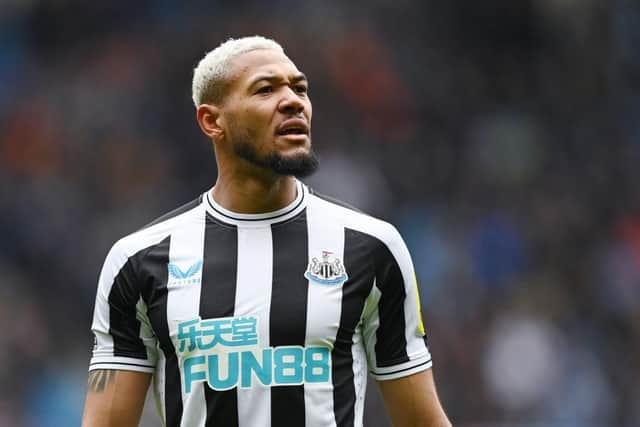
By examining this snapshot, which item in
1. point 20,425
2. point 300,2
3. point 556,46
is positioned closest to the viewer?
point 20,425

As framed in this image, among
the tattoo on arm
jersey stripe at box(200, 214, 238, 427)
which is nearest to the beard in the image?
jersey stripe at box(200, 214, 238, 427)

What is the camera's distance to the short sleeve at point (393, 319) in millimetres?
3789

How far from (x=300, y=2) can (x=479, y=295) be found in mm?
3572

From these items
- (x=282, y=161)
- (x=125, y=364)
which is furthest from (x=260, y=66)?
(x=125, y=364)

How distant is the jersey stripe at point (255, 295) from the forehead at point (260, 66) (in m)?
0.45

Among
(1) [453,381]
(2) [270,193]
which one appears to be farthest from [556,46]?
(2) [270,193]

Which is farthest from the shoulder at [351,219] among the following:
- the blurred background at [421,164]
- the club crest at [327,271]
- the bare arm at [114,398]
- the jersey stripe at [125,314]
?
the blurred background at [421,164]

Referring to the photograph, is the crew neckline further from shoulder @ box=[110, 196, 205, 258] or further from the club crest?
the club crest

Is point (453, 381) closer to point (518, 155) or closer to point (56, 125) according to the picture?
point (518, 155)

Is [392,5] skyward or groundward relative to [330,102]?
skyward

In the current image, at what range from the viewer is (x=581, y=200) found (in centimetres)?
1127

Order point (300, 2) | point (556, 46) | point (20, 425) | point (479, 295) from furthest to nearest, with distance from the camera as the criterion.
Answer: point (556, 46), point (300, 2), point (479, 295), point (20, 425)

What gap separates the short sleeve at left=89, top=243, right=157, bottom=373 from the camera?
3799 millimetres

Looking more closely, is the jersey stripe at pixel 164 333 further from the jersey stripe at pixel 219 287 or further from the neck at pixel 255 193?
the neck at pixel 255 193
